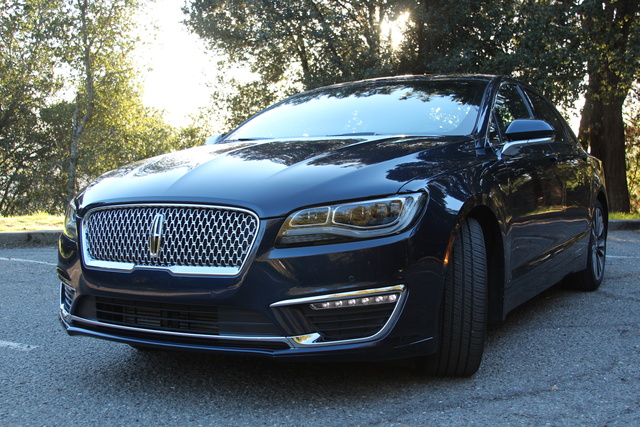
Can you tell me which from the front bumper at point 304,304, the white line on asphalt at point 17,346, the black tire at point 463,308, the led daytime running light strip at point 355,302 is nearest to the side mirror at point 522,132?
the black tire at point 463,308

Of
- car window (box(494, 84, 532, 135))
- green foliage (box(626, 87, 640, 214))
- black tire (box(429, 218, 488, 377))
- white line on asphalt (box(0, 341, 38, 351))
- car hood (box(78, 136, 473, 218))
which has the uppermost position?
car window (box(494, 84, 532, 135))

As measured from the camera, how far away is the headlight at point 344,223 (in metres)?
2.58

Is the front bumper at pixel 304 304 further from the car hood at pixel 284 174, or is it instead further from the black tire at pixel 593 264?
the black tire at pixel 593 264

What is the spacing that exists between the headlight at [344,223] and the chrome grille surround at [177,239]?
0.48 feet

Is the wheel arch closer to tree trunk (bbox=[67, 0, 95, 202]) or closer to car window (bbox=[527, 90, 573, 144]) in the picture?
car window (bbox=[527, 90, 573, 144])

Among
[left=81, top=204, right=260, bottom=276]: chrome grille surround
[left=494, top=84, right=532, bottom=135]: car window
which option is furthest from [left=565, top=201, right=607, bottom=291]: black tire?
[left=81, top=204, right=260, bottom=276]: chrome grille surround

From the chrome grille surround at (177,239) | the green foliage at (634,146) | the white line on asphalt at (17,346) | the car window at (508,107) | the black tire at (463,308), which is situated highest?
the car window at (508,107)

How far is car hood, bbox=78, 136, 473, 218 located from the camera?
8.77 ft

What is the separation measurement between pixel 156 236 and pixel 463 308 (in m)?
1.30

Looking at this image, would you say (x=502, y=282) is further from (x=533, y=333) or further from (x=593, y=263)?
(x=593, y=263)

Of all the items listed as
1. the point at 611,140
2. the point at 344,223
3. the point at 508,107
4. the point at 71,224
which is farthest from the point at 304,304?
the point at 611,140

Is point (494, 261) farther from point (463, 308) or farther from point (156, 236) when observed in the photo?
point (156, 236)

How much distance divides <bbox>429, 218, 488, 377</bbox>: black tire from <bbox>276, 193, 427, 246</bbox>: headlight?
1.34ft

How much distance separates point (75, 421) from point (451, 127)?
2289 mm
